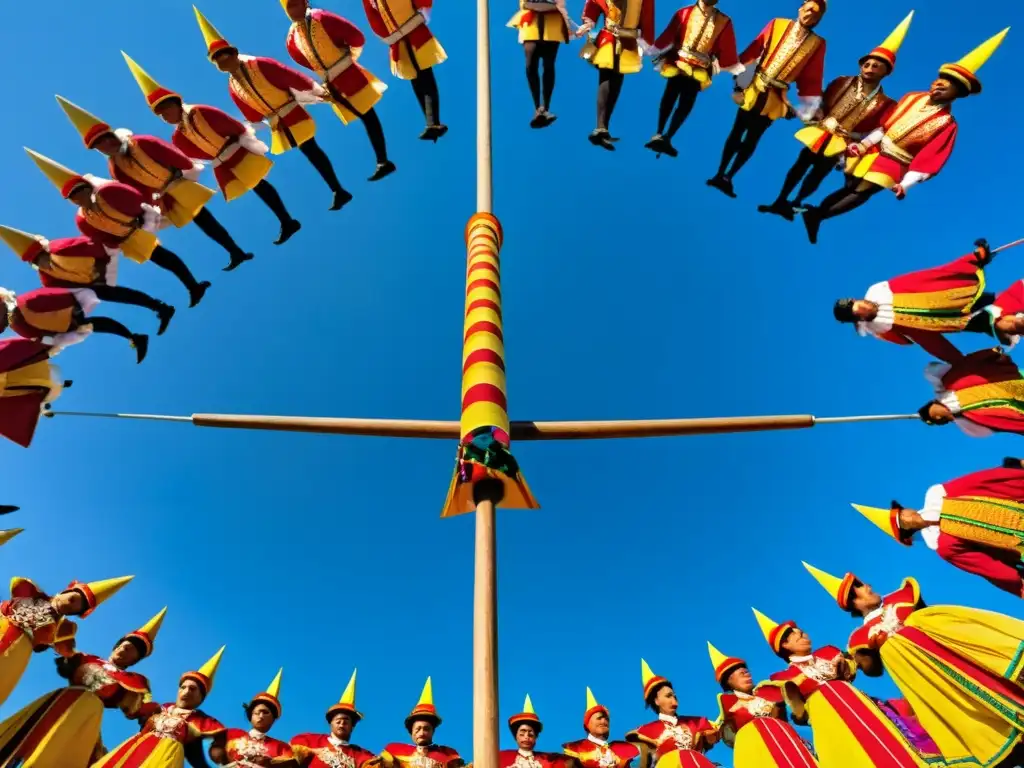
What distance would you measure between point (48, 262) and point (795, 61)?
8861 millimetres

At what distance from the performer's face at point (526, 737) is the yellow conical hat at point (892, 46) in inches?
336

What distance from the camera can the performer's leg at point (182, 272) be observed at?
909 cm

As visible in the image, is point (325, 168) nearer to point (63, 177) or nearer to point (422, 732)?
point (63, 177)

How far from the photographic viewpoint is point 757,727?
743 centimetres

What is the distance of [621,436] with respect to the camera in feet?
19.5

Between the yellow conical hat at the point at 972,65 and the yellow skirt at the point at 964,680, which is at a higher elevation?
the yellow conical hat at the point at 972,65

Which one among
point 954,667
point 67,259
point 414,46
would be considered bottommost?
point 954,667

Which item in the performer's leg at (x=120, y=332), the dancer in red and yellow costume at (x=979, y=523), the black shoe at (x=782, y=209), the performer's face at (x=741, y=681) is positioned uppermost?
the black shoe at (x=782, y=209)

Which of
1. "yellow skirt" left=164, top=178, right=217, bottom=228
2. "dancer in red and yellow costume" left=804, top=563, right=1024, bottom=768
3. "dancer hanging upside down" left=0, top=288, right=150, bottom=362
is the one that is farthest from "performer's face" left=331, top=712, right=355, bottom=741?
"yellow skirt" left=164, top=178, right=217, bottom=228

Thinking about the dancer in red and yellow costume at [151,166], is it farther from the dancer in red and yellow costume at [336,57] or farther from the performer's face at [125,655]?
A: the performer's face at [125,655]

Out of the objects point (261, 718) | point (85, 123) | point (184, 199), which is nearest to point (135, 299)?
point (184, 199)

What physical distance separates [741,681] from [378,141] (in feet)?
25.1

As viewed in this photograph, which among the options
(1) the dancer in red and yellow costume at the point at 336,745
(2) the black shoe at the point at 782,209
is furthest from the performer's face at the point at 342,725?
(2) the black shoe at the point at 782,209

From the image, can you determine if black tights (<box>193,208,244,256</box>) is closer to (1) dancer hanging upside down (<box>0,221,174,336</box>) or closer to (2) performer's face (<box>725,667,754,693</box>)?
(1) dancer hanging upside down (<box>0,221,174,336</box>)
